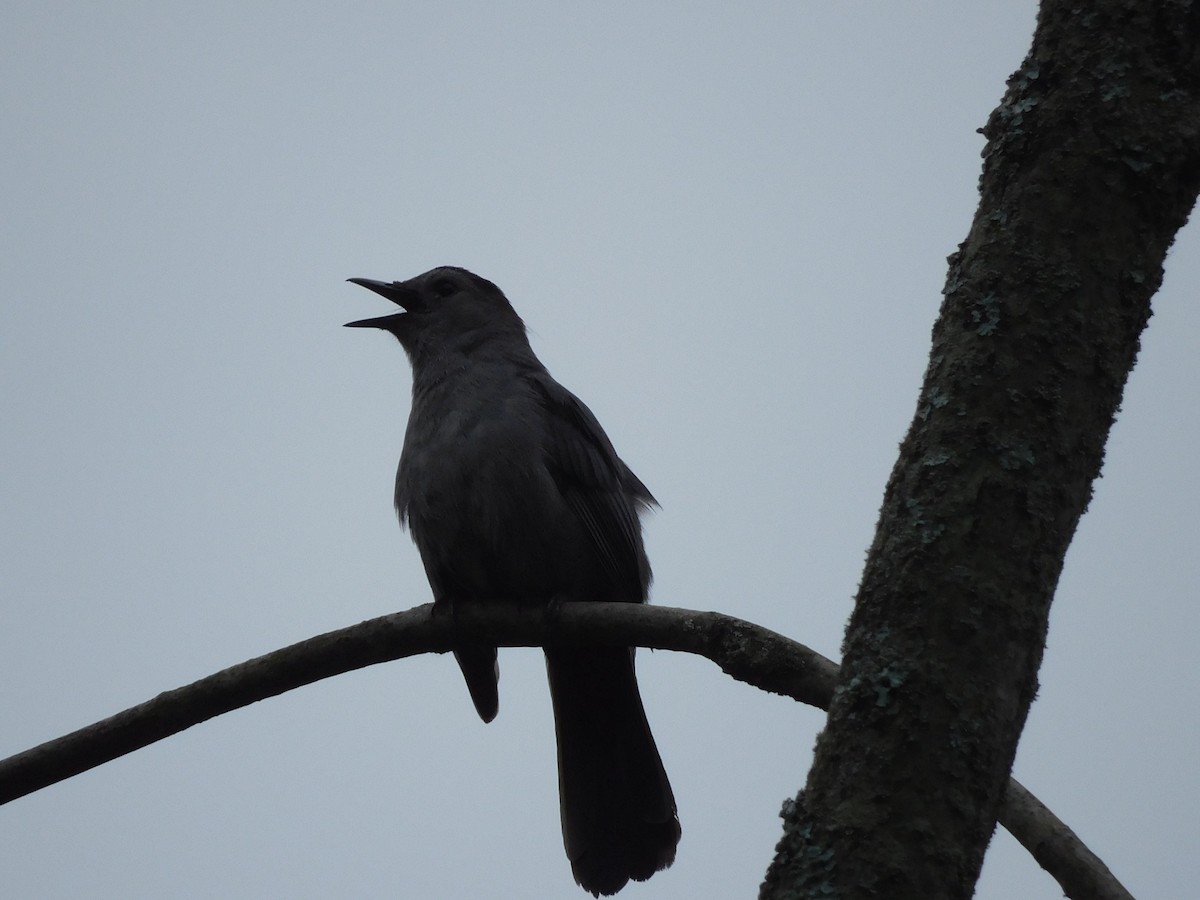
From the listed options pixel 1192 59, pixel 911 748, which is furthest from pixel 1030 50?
pixel 911 748

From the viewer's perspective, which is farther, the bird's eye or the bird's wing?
the bird's eye

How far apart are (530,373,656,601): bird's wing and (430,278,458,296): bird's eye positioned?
3.21 feet

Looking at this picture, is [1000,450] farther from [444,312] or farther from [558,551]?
[444,312]

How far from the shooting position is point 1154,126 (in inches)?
85.2

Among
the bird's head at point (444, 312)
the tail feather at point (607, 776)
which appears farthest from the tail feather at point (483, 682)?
the bird's head at point (444, 312)

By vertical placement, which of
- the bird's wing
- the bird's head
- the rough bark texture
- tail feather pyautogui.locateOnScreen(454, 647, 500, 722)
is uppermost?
the bird's head

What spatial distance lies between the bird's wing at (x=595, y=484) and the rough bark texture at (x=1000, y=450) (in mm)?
2750

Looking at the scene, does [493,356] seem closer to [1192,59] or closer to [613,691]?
[613,691]

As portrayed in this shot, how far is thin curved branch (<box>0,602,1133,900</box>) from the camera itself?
2668 millimetres

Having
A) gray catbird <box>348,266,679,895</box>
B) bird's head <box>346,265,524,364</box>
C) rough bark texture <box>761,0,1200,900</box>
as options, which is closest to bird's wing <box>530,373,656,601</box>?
gray catbird <box>348,266,679,895</box>

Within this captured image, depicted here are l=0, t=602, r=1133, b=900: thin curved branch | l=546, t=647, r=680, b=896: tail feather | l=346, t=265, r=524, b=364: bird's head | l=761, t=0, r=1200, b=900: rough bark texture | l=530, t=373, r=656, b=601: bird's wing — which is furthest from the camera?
l=346, t=265, r=524, b=364: bird's head

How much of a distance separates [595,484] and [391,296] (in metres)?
1.70

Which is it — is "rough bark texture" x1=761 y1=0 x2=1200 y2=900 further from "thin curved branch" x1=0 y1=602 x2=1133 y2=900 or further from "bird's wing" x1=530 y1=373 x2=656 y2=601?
"bird's wing" x1=530 y1=373 x2=656 y2=601

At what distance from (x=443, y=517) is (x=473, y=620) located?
2.50 feet
